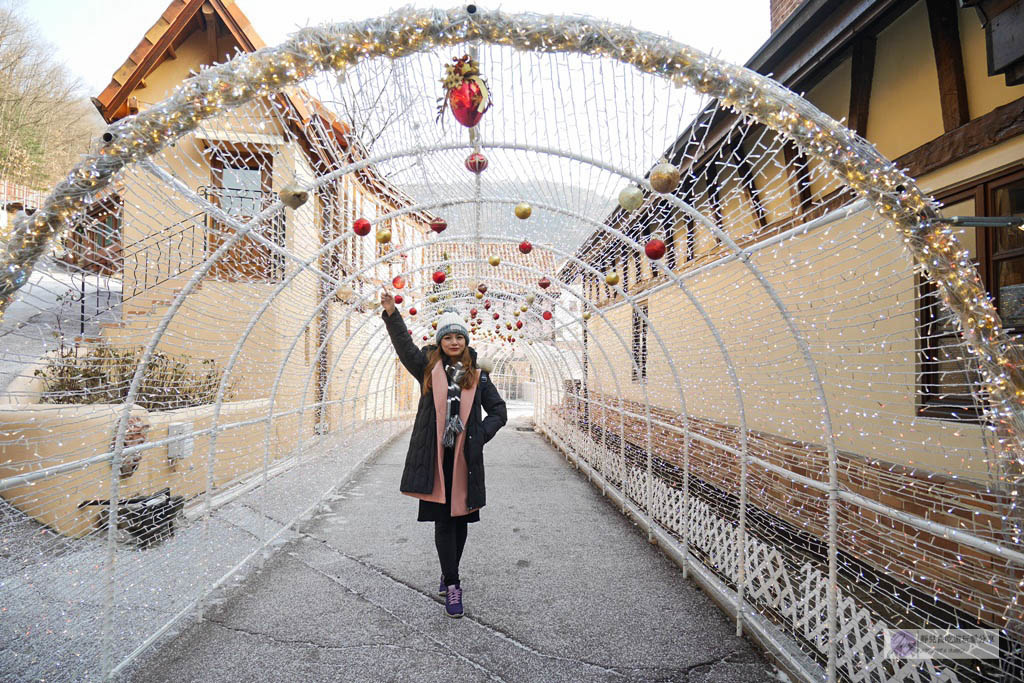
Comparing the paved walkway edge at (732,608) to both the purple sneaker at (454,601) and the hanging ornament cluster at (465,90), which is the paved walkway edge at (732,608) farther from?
the hanging ornament cluster at (465,90)

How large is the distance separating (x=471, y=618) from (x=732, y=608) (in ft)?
5.60

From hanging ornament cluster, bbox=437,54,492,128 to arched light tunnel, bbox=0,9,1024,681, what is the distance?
0.07 metres

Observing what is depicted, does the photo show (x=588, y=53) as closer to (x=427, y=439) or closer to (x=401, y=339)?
(x=401, y=339)

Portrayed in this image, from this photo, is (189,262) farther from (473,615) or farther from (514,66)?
(473,615)

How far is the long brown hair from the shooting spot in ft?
11.8

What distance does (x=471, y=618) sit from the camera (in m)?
3.66

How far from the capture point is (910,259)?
219 cm

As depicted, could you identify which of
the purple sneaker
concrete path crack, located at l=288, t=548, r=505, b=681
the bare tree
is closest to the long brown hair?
the purple sneaker

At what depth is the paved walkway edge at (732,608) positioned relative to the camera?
2885mm

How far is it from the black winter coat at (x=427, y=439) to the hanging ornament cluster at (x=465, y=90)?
1.35 meters

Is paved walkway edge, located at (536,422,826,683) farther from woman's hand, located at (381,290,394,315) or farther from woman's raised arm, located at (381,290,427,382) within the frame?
woman's hand, located at (381,290,394,315)

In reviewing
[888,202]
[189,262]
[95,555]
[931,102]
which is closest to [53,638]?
[95,555]

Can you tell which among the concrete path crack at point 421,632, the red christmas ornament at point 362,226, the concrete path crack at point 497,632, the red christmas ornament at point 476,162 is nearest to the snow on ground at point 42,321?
the red christmas ornament at point 362,226

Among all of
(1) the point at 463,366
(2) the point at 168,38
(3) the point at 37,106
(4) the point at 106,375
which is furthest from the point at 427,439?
(3) the point at 37,106
